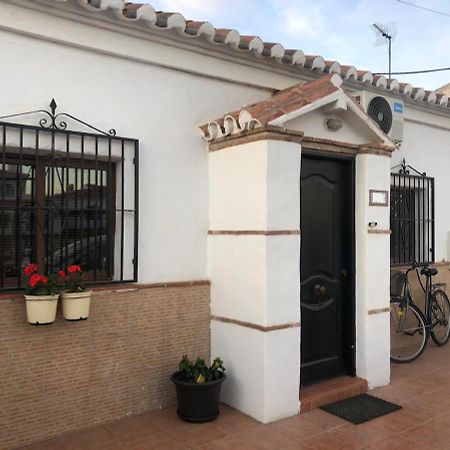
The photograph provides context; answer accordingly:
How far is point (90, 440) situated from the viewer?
4.20 meters

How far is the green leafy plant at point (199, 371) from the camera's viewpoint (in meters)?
4.61

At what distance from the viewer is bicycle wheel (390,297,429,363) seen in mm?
6812

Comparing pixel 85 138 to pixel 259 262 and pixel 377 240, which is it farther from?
pixel 377 240

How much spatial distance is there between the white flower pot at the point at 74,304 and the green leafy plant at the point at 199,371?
1.17 m

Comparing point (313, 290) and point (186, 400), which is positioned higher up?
point (313, 290)

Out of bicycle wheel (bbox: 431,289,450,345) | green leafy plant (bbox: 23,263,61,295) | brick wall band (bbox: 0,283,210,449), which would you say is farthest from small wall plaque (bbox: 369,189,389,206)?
green leafy plant (bbox: 23,263,61,295)

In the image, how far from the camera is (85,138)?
174 inches

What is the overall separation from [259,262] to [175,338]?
1.18m

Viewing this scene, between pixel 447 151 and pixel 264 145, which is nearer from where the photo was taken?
pixel 264 145

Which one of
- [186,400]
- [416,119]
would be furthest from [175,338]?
[416,119]

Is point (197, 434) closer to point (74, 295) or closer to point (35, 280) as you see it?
point (74, 295)

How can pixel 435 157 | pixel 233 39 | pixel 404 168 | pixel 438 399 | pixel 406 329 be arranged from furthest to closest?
1. pixel 435 157
2. pixel 404 168
3. pixel 406 329
4. pixel 438 399
5. pixel 233 39

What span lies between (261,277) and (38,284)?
1940 millimetres

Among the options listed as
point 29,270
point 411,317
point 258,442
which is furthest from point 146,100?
point 411,317
